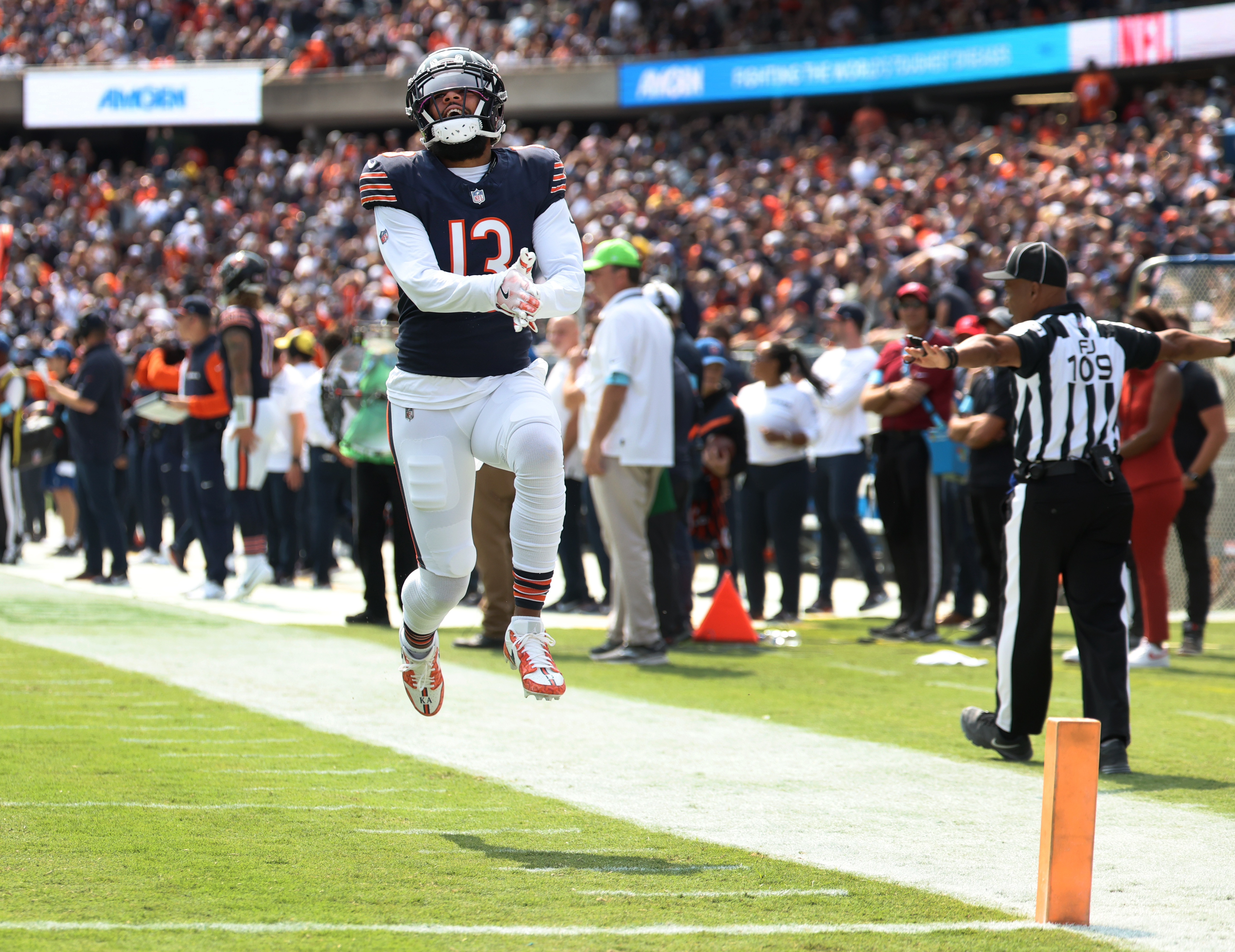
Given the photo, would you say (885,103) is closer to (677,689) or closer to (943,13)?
(943,13)

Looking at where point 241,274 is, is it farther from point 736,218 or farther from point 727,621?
point 736,218

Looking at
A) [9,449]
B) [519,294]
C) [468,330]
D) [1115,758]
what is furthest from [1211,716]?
[9,449]

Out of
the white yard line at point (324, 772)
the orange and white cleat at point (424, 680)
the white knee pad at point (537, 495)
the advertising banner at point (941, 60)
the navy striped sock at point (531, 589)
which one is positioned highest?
the advertising banner at point (941, 60)

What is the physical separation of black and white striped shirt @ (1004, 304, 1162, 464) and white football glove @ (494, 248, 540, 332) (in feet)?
6.59

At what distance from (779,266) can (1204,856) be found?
18.6 m

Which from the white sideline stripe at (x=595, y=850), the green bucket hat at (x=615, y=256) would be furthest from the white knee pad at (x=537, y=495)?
the green bucket hat at (x=615, y=256)

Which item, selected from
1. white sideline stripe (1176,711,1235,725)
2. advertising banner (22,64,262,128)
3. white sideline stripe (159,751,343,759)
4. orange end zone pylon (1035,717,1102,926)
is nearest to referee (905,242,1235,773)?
white sideline stripe (1176,711,1235,725)

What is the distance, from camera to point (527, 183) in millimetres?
5258

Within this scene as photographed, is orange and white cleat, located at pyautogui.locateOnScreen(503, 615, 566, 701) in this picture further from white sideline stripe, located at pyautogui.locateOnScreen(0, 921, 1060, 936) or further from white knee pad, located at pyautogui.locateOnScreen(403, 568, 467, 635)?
white sideline stripe, located at pyautogui.locateOnScreen(0, 921, 1060, 936)

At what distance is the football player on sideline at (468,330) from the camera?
5.08 metres

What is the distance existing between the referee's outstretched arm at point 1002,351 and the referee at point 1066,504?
11 mm

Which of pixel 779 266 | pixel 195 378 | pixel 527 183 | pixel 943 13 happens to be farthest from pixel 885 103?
pixel 527 183

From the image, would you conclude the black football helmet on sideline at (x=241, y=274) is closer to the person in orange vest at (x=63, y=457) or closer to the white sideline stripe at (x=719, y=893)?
the person in orange vest at (x=63, y=457)

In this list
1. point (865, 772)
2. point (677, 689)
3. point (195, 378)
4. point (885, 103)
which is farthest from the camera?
point (885, 103)
